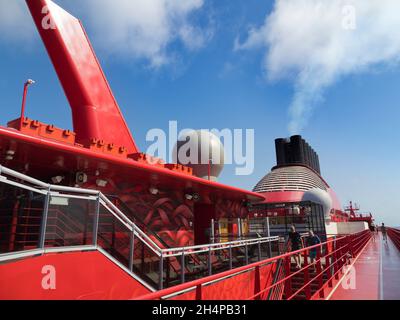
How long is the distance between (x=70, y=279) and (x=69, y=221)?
8.69 ft

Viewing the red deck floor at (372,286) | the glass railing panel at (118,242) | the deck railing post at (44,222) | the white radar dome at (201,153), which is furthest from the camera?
the white radar dome at (201,153)

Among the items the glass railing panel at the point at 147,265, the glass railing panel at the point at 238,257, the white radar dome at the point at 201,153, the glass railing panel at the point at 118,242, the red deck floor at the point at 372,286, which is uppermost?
the white radar dome at the point at 201,153

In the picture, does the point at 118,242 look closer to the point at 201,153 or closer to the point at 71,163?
the point at 71,163

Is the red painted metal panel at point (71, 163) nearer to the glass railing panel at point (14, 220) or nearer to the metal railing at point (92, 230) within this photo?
the metal railing at point (92, 230)

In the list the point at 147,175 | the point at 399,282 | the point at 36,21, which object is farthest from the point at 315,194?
the point at 36,21

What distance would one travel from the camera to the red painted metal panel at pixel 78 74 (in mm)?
10812

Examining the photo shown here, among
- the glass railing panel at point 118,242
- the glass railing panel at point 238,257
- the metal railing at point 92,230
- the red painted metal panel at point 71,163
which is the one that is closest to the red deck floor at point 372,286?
the glass railing panel at point 238,257

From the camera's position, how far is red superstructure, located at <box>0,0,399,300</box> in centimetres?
412

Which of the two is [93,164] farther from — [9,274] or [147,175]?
[9,274]

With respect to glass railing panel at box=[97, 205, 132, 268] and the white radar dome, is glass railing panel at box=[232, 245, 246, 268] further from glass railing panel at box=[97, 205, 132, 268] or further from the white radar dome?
the white radar dome

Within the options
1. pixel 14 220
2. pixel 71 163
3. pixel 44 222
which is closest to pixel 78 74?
pixel 71 163

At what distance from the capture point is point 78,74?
11.1m

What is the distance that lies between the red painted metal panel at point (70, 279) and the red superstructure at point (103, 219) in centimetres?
1
